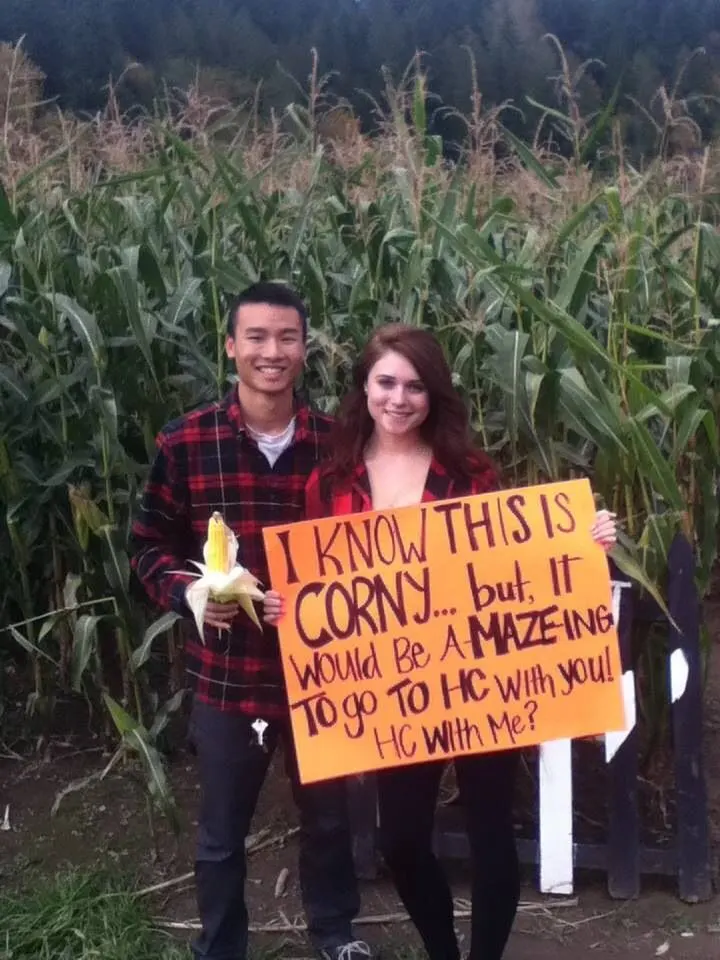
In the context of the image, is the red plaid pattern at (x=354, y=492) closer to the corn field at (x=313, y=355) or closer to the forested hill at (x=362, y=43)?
the corn field at (x=313, y=355)

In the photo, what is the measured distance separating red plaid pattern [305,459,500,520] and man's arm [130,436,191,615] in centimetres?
32

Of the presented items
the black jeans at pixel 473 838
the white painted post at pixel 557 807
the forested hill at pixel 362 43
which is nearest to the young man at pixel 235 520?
the black jeans at pixel 473 838

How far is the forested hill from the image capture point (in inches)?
336

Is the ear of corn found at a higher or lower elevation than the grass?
higher

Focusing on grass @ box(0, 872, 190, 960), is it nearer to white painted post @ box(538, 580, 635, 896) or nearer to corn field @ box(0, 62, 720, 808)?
corn field @ box(0, 62, 720, 808)

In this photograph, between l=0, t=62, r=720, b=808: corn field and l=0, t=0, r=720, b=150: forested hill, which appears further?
l=0, t=0, r=720, b=150: forested hill

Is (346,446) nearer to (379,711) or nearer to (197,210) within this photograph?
(379,711)

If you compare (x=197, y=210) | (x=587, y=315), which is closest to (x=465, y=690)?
(x=587, y=315)

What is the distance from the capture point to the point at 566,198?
3.92 metres

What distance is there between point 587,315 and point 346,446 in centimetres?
155

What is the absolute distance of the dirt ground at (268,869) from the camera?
282 centimetres

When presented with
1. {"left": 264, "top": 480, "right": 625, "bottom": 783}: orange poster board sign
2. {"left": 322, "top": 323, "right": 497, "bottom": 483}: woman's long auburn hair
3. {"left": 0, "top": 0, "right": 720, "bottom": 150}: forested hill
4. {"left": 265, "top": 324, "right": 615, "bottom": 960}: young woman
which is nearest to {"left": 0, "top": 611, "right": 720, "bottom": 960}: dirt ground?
{"left": 265, "top": 324, "right": 615, "bottom": 960}: young woman

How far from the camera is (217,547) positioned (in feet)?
7.02

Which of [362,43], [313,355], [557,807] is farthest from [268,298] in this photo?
[362,43]
